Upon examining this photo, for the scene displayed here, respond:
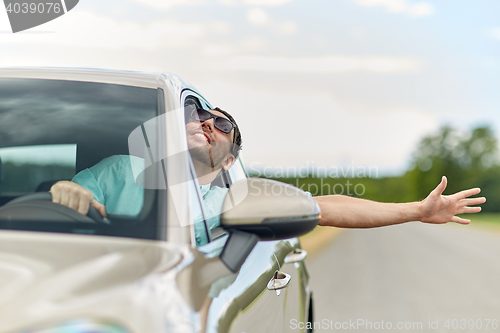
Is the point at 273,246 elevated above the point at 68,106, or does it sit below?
below

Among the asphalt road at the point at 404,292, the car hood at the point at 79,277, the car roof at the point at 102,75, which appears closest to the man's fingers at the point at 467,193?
the car roof at the point at 102,75

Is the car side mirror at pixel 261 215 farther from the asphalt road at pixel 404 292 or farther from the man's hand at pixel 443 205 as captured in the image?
the asphalt road at pixel 404 292

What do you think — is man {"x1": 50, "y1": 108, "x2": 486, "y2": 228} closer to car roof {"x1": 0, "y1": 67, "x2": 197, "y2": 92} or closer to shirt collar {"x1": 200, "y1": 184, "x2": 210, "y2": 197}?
shirt collar {"x1": 200, "y1": 184, "x2": 210, "y2": 197}

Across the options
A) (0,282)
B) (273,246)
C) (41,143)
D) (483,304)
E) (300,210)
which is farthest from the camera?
(483,304)

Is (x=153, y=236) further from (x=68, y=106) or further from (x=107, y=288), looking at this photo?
(x=68, y=106)

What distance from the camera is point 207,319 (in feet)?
4.82

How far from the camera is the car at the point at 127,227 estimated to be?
3.89 feet

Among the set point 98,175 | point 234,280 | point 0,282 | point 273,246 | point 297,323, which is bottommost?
point 297,323

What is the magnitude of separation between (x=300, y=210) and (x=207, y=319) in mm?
438

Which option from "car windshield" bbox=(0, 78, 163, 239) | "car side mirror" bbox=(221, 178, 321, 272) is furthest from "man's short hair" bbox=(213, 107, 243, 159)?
"car side mirror" bbox=(221, 178, 321, 272)

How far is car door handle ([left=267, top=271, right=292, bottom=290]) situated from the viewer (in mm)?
2438

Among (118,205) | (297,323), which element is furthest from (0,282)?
(297,323)

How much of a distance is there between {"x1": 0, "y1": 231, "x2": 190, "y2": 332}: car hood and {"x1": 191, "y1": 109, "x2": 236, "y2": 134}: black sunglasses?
1.02 meters

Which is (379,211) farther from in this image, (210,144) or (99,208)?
(99,208)
